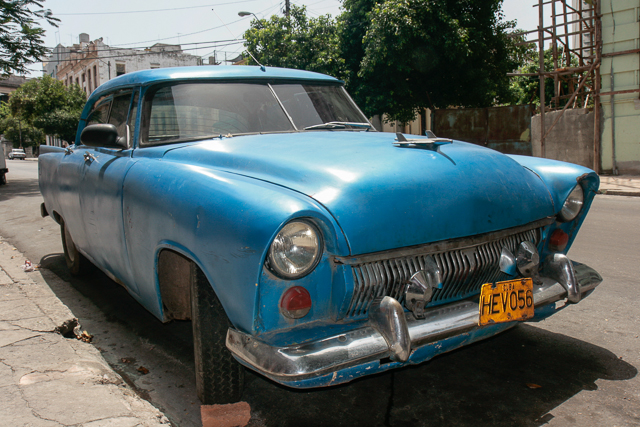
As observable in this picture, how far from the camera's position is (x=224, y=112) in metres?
3.12

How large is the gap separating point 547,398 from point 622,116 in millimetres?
13825

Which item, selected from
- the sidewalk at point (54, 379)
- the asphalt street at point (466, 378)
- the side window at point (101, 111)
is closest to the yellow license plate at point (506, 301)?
the asphalt street at point (466, 378)

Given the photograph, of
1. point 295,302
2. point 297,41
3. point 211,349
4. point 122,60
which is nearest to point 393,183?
point 295,302

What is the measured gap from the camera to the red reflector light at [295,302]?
1928mm

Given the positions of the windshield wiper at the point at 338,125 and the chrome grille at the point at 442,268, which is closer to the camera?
the chrome grille at the point at 442,268

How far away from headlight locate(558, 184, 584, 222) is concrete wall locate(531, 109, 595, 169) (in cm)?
1318

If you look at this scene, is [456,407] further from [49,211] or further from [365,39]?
[365,39]

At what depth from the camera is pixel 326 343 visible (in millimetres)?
1860

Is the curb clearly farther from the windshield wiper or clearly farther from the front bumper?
the front bumper

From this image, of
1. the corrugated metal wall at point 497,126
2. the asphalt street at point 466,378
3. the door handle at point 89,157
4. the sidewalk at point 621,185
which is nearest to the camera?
the asphalt street at point 466,378

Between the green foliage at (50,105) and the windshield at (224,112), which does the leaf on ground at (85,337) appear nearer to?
the windshield at (224,112)

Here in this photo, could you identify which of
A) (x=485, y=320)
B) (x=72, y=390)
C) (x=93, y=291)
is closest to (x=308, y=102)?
(x=485, y=320)

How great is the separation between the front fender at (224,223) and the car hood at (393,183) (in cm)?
11

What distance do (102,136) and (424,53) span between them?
1382cm
